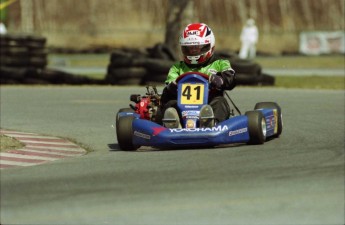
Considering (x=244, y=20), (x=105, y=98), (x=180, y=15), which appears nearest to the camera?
(x=105, y=98)

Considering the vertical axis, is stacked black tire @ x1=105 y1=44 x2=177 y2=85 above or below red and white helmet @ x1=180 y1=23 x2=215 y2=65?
below

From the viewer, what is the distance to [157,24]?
48.3m

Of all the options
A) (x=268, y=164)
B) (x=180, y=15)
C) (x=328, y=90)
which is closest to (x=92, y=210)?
(x=268, y=164)

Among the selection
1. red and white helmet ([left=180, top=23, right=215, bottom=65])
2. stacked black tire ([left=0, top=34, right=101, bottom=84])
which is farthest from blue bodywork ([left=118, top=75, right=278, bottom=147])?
stacked black tire ([left=0, top=34, right=101, bottom=84])

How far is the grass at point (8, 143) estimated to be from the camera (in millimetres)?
10598

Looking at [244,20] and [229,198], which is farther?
[244,20]

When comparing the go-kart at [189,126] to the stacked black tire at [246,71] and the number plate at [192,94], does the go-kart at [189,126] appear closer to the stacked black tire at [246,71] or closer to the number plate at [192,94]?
the number plate at [192,94]

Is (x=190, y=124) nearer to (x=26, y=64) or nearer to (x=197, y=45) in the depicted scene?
(x=197, y=45)

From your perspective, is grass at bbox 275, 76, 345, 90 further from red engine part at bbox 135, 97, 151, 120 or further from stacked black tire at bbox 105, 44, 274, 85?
red engine part at bbox 135, 97, 151, 120

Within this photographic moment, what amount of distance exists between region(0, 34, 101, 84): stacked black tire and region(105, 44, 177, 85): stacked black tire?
1.06m

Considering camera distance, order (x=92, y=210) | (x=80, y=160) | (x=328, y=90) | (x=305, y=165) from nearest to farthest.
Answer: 1. (x=92, y=210)
2. (x=305, y=165)
3. (x=80, y=160)
4. (x=328, y=90)

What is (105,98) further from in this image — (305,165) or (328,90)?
(305,165)

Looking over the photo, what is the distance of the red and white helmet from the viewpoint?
11.4 metres

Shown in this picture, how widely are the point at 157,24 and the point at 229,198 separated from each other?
4085cm
